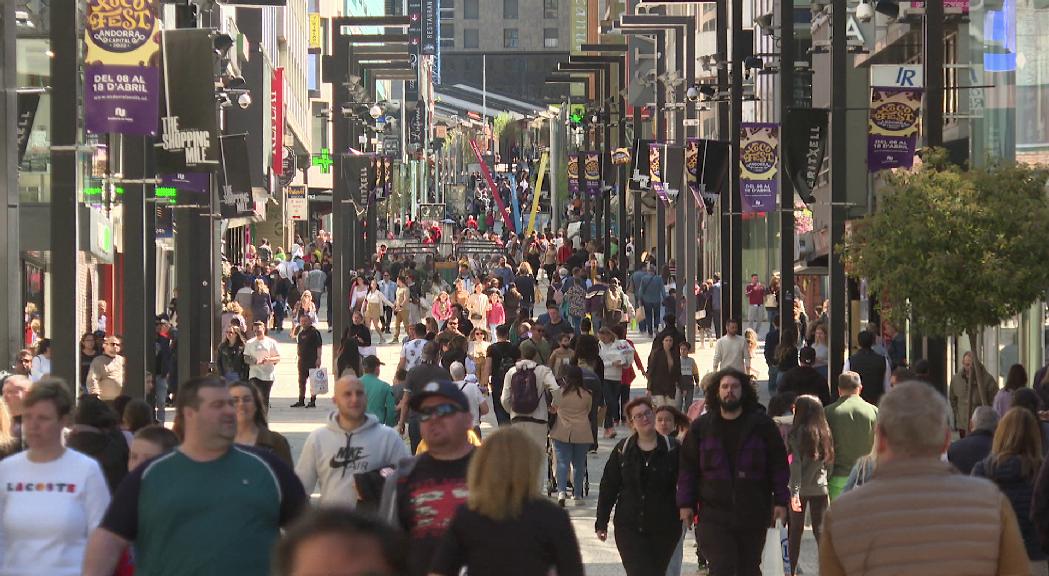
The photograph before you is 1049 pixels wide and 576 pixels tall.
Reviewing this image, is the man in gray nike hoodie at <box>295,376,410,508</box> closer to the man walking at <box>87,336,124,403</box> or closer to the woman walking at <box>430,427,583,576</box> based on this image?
the woman walking at <box>430,427,583,576</box>

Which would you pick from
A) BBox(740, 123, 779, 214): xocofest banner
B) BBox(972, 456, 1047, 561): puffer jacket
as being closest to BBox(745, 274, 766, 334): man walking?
BBox(740, 123, 779, 214): xocofest banner

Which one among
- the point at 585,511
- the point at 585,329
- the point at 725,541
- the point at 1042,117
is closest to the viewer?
the point at 725,541

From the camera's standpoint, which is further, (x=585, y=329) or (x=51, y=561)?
(x=585, y=329)

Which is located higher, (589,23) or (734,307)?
(589,23)

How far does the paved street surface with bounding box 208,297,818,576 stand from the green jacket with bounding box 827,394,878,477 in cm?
78

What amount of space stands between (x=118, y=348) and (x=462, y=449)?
14.5 m

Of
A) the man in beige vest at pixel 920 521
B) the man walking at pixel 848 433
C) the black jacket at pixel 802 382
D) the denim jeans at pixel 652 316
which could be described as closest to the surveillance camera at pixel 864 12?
the black jacket at pixel 802 382

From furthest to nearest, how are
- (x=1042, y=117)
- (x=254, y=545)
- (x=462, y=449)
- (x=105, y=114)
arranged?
(x=1042, y=117) < (x=105, y=114) < (x=462, y=449) < (x=254, y=545)

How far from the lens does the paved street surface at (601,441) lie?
1515 centimetres

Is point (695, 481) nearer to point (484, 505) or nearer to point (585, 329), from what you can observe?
point (484, 505)

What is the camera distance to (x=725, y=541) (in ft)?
37.5

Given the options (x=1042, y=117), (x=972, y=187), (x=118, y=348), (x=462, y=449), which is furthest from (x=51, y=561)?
(x=1042, y=117)

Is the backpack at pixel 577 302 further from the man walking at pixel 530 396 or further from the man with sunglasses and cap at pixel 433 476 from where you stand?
the man with sunglasses and cap at pixel 433 476

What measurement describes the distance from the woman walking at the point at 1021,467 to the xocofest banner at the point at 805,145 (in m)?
15.8
